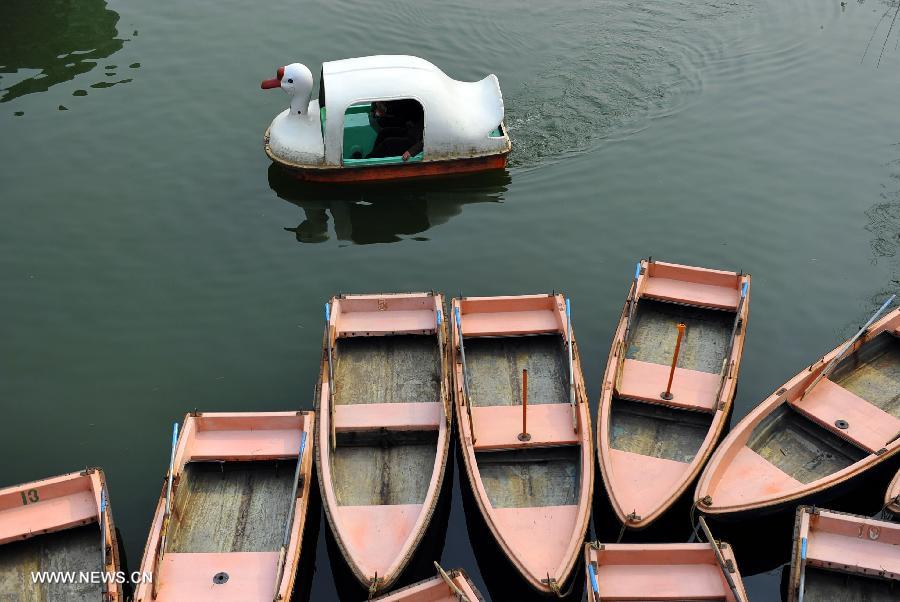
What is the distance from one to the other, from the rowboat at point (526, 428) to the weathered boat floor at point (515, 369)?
2cm

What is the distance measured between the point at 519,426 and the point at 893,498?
484 centimetres

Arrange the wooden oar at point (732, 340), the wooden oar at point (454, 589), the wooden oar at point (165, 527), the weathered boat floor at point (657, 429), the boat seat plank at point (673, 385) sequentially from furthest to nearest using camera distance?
1. the wooden oar at point (732, 340)
2. the boat seat plank at point (673, 385)
3. the weathered boat floor at point (657, 429)
4. the wooden oar at point (165, 527)
5. the wooden oar at point (454, 589)

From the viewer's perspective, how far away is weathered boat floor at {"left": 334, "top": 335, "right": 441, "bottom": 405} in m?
13.6

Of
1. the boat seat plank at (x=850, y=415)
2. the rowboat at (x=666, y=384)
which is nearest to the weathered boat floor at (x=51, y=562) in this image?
the rowboat at (x=666, y=384)

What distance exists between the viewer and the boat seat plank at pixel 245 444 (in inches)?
480

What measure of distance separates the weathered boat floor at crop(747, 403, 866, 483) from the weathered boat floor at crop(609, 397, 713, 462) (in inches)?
30.9

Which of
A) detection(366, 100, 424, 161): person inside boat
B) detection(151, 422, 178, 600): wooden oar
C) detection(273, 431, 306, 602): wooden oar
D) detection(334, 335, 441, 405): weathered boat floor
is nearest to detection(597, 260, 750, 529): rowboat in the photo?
detection(334, 335, 441, 405): weathered boat floor

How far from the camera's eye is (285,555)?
10.8m

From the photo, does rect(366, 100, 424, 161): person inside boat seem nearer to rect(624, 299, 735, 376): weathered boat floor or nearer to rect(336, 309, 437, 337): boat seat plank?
rect(336, 309, 437, 337): boat seat plank

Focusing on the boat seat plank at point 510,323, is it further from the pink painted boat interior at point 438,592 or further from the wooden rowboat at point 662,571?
the pink painted boat interior at point 438,592

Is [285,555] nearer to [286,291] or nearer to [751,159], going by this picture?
[286,291]

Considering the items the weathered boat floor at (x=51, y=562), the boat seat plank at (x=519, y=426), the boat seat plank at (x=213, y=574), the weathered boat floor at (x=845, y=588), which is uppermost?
the boat seat plank at (x=519, y=426)

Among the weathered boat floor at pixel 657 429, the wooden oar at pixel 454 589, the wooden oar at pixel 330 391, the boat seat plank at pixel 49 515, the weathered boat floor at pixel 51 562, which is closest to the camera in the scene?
the wooden oar at pixel 454 589

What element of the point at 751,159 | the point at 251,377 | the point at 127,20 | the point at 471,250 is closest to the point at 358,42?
the point at 127,20
